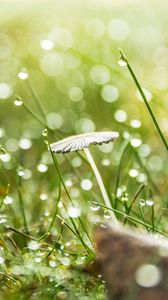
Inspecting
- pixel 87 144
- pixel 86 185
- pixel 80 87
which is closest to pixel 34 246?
pixel 87 144

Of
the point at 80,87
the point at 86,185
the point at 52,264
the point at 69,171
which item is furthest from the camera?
the point at 80,87

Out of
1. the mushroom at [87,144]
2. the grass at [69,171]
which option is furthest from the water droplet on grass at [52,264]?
the mushroom at [87,144]

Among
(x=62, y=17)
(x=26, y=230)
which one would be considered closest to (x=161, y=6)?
(x=62, y=17)

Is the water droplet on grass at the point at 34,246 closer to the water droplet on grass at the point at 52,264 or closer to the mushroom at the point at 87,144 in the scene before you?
the water droplet on grass at the point at 52,264

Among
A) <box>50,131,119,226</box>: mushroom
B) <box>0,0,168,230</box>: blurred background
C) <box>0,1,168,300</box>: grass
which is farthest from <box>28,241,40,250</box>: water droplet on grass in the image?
<box>0,0,168,230</box>: blurred background

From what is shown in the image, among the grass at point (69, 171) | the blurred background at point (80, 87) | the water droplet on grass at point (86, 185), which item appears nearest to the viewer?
the grass at point (69, 171)

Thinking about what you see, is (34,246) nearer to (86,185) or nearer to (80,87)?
(86,185)

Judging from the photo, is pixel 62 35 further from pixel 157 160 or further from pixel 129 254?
pixel 129 254

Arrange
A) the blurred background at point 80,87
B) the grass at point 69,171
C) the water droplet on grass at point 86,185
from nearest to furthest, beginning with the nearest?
the grass at point 69,171 < the water droplet on grass at point 86,185 < the blurred background at point 80,87
